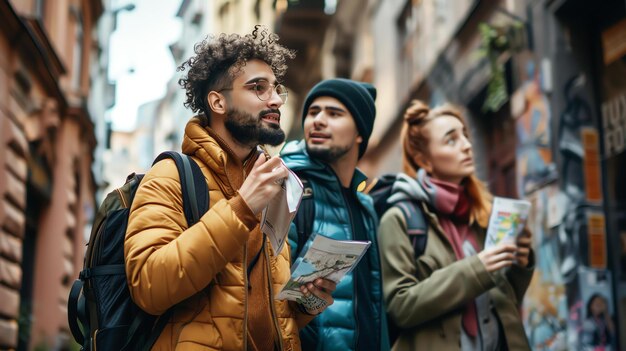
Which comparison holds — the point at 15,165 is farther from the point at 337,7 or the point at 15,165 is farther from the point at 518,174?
the point at 337,7

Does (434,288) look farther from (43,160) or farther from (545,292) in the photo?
(43,160)

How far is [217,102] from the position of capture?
3.31 m

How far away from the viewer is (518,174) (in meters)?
9.66

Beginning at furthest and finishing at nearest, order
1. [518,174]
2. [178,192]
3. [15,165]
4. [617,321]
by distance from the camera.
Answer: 1. [15,165]
2. [518,174]
3. [617,321]
4. [178,192]

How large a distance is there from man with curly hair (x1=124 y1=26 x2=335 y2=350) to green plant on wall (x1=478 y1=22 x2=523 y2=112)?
6684 millimetres

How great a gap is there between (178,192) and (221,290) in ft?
1.13

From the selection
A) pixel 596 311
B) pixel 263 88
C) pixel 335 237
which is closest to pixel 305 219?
pixel 335 237

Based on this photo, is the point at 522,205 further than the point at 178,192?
Yes

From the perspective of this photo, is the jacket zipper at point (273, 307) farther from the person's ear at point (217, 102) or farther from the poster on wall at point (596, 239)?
the poster on wall at point (596, 239)

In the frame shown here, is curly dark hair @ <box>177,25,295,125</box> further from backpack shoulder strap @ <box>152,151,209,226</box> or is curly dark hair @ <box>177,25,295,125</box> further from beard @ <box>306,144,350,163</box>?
beard @ <box>306,144,350,163</box>

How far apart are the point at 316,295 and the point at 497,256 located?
1.61m

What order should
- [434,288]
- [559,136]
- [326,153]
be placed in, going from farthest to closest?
[559,136] → [434,288] → [326,153]

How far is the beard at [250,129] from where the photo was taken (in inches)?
128

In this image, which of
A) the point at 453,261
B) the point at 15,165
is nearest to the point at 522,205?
the point at 453,261
